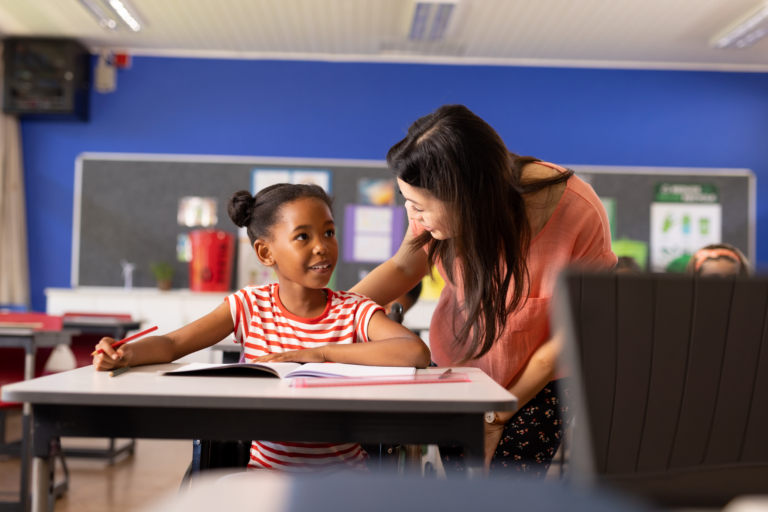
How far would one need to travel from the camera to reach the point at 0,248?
457 cm

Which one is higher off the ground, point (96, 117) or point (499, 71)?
point (499, 71)

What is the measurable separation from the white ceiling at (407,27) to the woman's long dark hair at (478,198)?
3.01 m

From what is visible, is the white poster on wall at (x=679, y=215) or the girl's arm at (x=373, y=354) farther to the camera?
the white poster on wall at (x=679, y=215)

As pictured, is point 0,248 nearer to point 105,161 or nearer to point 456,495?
point 105,161

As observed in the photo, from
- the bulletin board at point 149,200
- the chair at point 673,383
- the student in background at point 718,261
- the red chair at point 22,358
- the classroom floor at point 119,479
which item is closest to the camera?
the chair at point 673,383

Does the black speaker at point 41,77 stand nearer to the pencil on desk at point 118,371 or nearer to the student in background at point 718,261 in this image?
the pencil on desk at point 118,371

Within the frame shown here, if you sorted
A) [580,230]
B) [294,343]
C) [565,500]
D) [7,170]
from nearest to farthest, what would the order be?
[565,500], [580,230], [294,343], [7,170]

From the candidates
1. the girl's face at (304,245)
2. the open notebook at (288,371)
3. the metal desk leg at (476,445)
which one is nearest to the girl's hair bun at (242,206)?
the girl's face at (304,245)

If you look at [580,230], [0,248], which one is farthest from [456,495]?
Answer: [0,248]

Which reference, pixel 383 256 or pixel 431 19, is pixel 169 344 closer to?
pixel 431 19

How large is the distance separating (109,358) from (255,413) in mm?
381

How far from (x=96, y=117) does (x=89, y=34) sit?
604mm

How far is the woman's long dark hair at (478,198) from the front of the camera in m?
1.23

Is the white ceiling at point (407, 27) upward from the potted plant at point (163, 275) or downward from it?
upward
